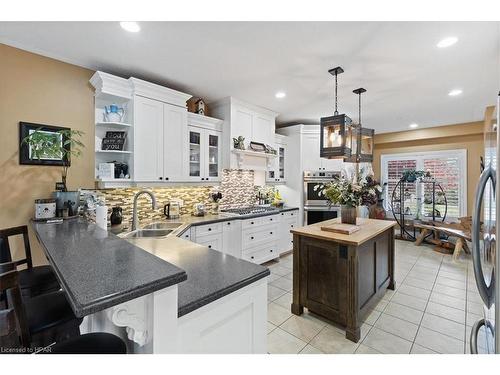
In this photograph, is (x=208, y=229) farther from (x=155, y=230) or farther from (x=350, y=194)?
(x=350, y=194)

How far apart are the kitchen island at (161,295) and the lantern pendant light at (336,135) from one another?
1.75 metres

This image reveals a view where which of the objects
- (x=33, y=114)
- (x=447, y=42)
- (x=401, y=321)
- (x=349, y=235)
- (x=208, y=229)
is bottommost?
(x=401, y=321)

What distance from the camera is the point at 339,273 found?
7.53 feet

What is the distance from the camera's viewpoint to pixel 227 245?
138 inches

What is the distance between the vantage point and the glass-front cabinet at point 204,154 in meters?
3.50

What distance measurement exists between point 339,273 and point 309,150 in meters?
3.24

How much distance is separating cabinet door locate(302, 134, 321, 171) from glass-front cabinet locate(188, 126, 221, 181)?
2058 mm

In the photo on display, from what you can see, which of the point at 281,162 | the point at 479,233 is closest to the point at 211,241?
the point at 281,162

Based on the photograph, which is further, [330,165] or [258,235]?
[330,165]

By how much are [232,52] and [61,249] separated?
86.3 inches

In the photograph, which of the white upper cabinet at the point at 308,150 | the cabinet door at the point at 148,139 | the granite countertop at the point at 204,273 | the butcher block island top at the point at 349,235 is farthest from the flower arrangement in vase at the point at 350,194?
the white upper cabinet at the point at 308,150
